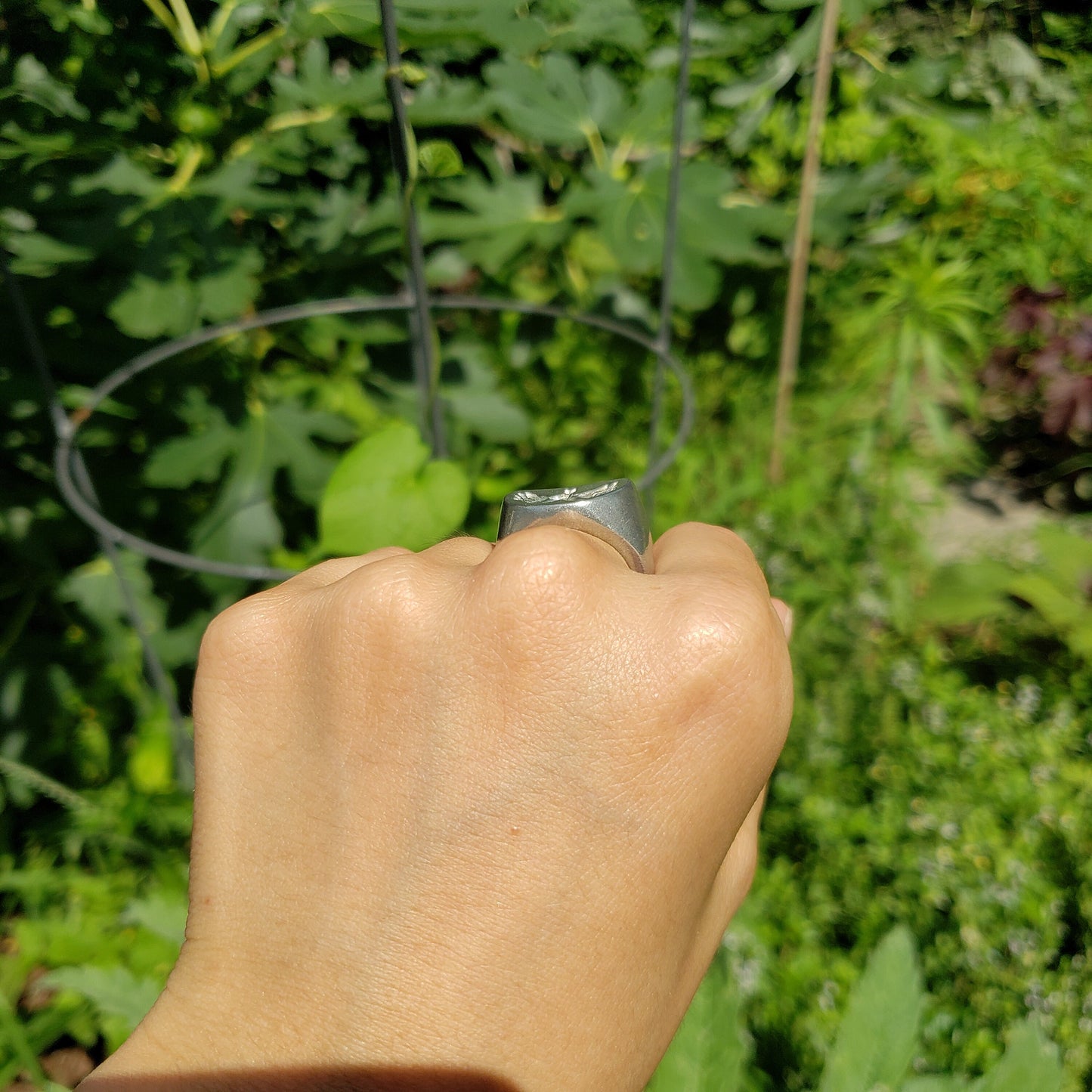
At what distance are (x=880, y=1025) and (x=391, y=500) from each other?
724 mm

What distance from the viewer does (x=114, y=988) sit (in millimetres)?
1155

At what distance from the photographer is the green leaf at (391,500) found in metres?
0.92

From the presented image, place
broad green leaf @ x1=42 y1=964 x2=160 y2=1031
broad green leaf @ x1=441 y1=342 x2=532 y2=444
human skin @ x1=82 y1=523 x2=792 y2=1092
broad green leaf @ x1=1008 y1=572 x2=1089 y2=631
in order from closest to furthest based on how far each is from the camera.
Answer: human skin @ x1=82 y1=523 x2=792 y2=1092 → broad green leaf @ x1=42 y1=964 x2=160 y2=1031 → broad green leaf @ x1=441 y1=342 x2=532 y2=444 → broad green leaf @ x1=1008 y1=572 x2=1089 y2=631

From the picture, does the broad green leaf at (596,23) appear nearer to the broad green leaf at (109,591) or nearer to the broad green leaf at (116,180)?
the broad green leaf at (116,180)

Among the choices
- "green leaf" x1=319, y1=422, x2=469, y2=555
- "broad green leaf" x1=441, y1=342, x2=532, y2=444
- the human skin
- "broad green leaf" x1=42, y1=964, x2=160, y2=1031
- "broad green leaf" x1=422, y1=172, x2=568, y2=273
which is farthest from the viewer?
"broad green leaf" x1=422, y1=172, x2=568, y2=273

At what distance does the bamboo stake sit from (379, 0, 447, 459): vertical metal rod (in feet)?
4.24

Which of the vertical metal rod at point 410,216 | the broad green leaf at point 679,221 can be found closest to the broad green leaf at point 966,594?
the broad green leaf at point 679,221

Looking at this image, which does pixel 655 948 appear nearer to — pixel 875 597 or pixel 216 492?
pixel 216 492

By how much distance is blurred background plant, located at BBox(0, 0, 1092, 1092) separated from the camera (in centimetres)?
109

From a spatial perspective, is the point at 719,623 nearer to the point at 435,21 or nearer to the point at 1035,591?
the point at 435,21

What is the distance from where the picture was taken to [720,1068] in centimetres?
84

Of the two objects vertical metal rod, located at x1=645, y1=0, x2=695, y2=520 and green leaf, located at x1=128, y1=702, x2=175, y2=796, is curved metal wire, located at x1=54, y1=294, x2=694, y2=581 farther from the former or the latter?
green leaf, located at x1=128, y1=702, x2=175, y2=796

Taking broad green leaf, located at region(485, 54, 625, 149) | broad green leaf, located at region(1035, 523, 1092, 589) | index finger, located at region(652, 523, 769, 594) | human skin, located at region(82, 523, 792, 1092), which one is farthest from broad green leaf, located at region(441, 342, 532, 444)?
broad green leaf, located at region(1035, 523, 1092, 589)

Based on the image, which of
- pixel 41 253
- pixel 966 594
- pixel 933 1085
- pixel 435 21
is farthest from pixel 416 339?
pixel 966 594
